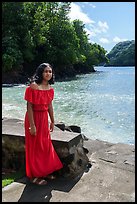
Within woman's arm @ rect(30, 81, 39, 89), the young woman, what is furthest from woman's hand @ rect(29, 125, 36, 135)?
woman's arm @ rect(30, 81, 39, 89)

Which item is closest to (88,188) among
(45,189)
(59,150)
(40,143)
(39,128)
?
(45,189)

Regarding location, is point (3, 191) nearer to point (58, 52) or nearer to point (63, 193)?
point (63, 193)

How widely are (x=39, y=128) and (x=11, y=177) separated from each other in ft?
3.01

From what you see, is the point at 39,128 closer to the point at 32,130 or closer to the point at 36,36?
the point at 32,130

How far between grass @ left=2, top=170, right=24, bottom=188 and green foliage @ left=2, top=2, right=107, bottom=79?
2475cm

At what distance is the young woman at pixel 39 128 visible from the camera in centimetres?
357

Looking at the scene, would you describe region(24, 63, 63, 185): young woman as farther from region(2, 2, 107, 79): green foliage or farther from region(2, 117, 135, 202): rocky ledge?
region(2, 2, 107, 79): green foliage

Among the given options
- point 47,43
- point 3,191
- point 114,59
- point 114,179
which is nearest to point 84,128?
point 114,179

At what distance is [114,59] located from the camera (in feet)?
421

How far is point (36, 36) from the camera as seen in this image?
3325 centimetres

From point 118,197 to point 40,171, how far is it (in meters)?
1.11

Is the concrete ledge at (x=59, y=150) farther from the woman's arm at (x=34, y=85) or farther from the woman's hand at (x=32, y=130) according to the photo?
the woman's arm at (x=34, y=85)

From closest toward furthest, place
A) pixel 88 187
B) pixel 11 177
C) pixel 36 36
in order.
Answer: pixel 88 187 → pixel 11 177 → pixel 36 36

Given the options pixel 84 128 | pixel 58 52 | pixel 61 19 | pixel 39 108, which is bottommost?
pixel 84 128
